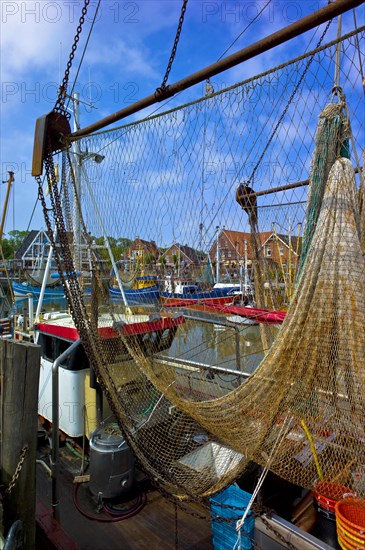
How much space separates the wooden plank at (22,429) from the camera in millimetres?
2223

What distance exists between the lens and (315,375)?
1.73 meters

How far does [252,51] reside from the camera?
1.65 meters

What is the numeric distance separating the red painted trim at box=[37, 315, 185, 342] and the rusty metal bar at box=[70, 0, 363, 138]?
1.99 metres

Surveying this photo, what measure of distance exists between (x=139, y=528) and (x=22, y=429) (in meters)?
1.88

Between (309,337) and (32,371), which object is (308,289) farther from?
(32,371)

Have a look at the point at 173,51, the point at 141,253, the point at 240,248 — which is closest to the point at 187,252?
the point at 141,253

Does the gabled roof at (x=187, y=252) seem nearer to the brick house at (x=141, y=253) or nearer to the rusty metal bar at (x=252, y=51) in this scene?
the brick house at (x=141, y=253)

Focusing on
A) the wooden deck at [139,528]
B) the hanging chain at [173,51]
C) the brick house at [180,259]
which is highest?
the hanging chain at [173,51]

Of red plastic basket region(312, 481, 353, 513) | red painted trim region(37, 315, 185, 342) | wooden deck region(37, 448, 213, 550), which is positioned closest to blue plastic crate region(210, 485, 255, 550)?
wooden deck region(37, 448, 213, 550)

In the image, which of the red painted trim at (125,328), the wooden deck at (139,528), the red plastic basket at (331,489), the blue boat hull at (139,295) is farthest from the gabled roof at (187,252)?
the wooden deck at (139,528)

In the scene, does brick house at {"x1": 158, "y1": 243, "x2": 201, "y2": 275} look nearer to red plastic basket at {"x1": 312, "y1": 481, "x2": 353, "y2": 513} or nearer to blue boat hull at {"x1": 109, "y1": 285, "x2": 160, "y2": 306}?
blue boat hull at {"x1": 109, "y1": 285, "x2": 160, "y2": 306}

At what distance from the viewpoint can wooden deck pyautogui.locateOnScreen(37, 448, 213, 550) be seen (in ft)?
10.1

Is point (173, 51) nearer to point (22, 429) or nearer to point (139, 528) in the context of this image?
point (22, 429)

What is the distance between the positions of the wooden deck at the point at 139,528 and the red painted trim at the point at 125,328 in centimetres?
153
